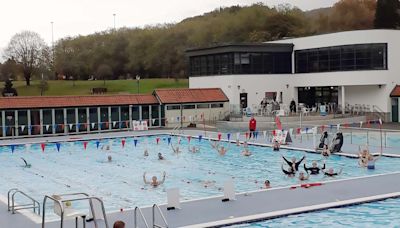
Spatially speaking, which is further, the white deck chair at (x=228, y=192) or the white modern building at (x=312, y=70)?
the white modern building at (x=312, y=70)

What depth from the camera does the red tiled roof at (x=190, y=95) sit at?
43697 mm

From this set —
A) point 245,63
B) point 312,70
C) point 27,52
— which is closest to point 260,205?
point 245,63

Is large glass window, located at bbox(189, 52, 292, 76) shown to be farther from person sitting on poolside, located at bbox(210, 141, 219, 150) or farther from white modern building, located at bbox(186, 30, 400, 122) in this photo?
person sitting on poolside, located at bbox(210, 141, 219, 150)

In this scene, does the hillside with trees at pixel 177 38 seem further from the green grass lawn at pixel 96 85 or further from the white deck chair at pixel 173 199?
the white deck chair at pixel 173 199

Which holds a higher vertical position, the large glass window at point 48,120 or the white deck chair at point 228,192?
the large glass window at point 48,120

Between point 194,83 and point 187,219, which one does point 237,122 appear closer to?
point 194,83

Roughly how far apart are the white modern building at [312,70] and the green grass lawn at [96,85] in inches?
1135

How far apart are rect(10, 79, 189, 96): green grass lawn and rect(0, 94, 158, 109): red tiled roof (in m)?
34.2

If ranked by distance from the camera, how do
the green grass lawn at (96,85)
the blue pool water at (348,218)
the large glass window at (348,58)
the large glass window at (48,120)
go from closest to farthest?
1. the blue pool water at (348,218)
2. the large glass window at (48,120)
3. the large glass window at (348,58)
4. the green grass lawn at (96,85)

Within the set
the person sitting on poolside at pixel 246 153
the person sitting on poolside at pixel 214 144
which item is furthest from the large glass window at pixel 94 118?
the person sitting on poolside at pixel 246 153

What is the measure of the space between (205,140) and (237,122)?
772 cm

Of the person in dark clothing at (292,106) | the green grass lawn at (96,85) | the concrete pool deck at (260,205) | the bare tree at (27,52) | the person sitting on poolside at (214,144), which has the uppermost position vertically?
the bare tree at (27,52)

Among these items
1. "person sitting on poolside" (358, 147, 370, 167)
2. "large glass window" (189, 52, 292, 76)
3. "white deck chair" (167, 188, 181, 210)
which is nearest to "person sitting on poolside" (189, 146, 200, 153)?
"person sitting on poolside" (358, 147, 370, 167)

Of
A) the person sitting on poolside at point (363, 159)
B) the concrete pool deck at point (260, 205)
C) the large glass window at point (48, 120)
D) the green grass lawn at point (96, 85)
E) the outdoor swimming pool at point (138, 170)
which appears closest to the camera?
the concrete pool deck at point (260, 205)
